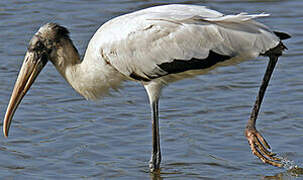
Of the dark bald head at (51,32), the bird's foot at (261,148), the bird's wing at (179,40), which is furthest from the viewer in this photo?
the dark bald head at (51,32)

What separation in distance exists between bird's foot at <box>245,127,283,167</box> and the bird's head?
1996 millimetres

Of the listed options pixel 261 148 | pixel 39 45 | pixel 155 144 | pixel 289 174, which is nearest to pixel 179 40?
pixel 155 144

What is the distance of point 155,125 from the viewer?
8.72 meters

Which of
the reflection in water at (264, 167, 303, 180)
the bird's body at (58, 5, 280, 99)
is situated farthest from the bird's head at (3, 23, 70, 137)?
the reflection in water at (264, 167, 303, 180)

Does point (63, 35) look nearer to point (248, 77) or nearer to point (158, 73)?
point (158, 73)

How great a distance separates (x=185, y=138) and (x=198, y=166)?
2.31 feet

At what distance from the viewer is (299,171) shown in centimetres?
838

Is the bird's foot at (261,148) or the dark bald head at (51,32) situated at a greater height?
the dark bald head at (51,32)

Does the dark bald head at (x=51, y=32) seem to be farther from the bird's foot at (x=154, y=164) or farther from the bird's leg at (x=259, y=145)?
the bird's leg at (x=259, y=145)

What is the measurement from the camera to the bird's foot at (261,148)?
27.0 feet

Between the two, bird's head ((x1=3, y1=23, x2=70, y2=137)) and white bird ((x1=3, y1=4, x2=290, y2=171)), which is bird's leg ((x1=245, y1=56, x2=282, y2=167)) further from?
bird's head ((x1=3, y1=23, x2=70, y2=137))

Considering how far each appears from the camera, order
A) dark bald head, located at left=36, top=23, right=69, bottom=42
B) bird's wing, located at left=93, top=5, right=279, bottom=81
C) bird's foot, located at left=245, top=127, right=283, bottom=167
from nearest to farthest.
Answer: bird's wing, located at left=93, top=5, right=279, bottom=81, bird's foot, located at left=245, top=127, right=283, bottom=167, dark bald head, located at left=36, top=23, right=69, bottom=42

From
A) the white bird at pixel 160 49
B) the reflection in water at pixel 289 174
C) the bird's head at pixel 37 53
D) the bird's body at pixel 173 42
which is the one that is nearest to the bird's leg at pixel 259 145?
the white bird at pixel 160 49

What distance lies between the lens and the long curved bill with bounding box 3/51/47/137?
866cm
